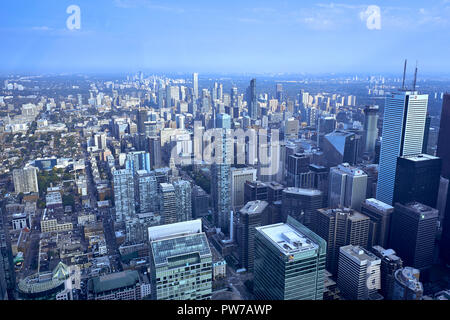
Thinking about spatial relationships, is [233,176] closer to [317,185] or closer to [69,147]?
[317,185]

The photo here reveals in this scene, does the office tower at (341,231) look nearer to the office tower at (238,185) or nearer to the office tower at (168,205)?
the office tower at (238,185)

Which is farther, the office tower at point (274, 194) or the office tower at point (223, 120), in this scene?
the office tower at point (223, 120)

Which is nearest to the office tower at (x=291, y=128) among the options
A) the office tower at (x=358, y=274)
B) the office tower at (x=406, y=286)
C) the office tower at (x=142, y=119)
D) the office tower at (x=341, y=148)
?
the office tower at (x=341, y=148)

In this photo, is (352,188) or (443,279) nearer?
(443,279)

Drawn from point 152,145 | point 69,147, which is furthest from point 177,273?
point 152,145

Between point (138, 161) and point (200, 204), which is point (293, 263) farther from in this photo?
point (138, 161)

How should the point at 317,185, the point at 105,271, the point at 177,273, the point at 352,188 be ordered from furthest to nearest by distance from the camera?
1. the point at 317,185
2. the point at 352,188
3. the point at 105,271
4. the point at 177,273
